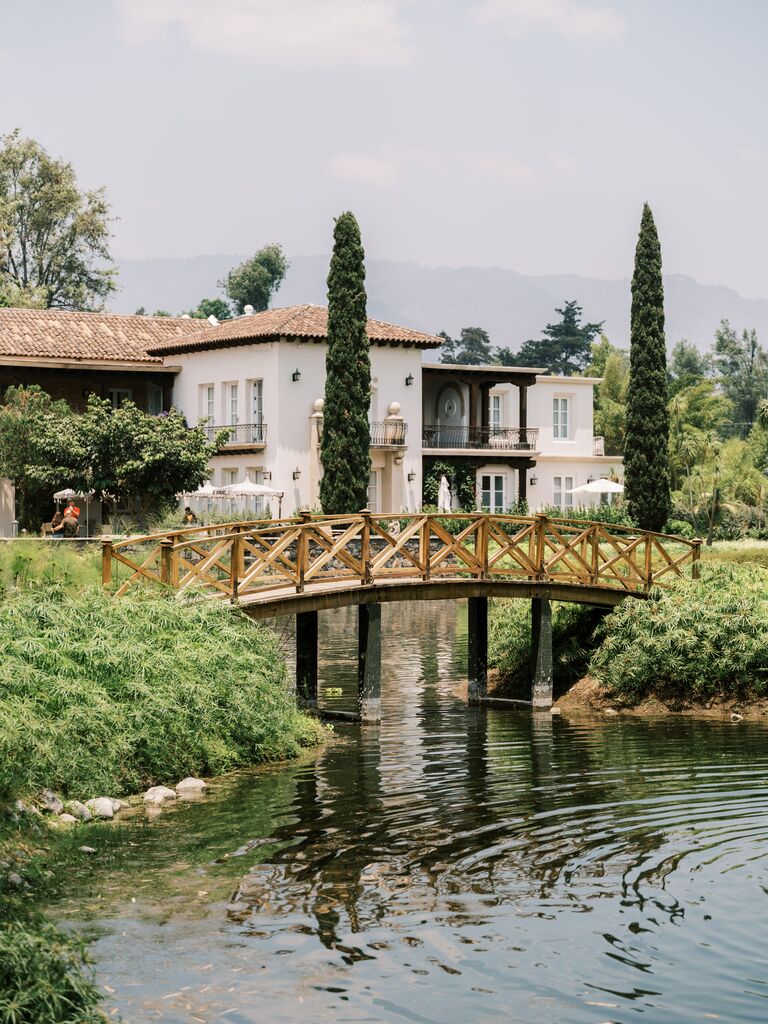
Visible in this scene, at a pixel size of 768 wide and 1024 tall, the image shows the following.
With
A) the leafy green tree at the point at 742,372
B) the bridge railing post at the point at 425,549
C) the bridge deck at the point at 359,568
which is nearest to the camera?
the bridge deck at the point at 359,568

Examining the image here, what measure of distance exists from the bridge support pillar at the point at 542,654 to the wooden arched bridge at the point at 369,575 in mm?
16

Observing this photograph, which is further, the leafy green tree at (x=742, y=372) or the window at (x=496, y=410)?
the leafy green tree at (x=742, y=372)

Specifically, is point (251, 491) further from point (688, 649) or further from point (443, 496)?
point (688, 649)

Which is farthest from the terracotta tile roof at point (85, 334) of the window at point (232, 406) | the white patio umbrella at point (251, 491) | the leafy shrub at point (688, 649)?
the leafy shrub at point (688, 649)

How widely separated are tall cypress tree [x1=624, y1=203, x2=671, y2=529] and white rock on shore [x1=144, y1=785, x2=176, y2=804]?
99.5ft

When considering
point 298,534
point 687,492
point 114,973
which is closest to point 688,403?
point 687,492

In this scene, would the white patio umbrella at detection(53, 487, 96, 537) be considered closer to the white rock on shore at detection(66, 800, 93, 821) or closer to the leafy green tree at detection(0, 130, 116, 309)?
the leafy green tree at detection(0, 130, 116, 309)

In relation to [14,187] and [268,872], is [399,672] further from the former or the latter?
[14,187]

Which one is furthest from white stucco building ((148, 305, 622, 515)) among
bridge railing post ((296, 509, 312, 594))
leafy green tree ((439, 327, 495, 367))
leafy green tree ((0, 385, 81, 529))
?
leafy green tree ((439, 327, 495, 367))

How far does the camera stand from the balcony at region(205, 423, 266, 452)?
45.7 meters

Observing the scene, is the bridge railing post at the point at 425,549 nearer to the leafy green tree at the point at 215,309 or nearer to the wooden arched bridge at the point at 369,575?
the wooden arched bridge at the point at 369,575

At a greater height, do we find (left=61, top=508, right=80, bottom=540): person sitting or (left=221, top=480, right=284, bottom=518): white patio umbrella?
(left=221, top=480, right=284, bottom=518): white patio umbrella

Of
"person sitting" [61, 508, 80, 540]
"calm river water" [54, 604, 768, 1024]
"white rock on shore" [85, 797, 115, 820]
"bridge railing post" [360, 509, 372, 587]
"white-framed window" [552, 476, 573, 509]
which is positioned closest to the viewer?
"calm river water" [54, 604, 768, 1024]

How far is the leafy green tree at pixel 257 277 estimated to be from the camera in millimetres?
83750
